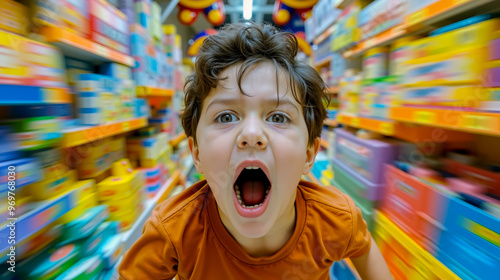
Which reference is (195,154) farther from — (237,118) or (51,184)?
(51,184)

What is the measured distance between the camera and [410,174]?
1.07 m

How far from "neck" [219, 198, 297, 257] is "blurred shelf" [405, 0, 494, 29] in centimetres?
79

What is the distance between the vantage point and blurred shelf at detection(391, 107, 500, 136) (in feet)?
2.29

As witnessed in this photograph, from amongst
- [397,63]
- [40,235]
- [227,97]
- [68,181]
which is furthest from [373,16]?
[40,235]

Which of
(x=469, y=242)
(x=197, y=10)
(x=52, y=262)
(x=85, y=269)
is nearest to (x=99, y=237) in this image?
(x=85, y=269)

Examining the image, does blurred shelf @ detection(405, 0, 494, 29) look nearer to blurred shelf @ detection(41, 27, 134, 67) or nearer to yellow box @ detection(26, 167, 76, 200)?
blurred shelf @ detection(41, 27, 134, 67)

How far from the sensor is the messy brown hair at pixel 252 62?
69 cm

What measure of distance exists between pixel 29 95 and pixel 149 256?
0.68 m

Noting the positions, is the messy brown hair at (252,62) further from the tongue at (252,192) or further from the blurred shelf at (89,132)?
the blurred shelf at (89,132)

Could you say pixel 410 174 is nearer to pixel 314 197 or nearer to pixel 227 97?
pixel 314 197

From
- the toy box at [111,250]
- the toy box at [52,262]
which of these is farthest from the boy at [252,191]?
the toy box at [111,250]

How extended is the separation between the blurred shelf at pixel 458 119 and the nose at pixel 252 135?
61 cm

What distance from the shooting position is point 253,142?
60cm

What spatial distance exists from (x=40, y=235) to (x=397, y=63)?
1.68m
